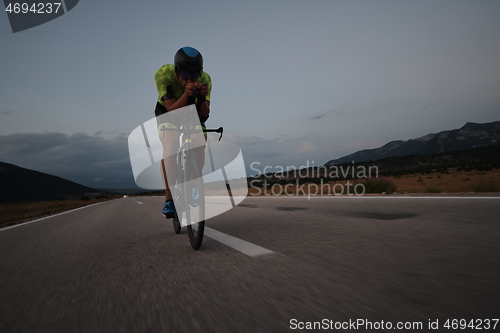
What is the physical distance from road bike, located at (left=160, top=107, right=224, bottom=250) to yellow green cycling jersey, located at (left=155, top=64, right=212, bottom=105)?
407mm

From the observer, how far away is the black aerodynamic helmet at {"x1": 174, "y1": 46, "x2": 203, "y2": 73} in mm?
3762

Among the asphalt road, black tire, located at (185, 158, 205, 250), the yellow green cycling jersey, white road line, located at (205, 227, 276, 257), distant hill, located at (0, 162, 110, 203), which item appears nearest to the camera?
the asphalt road

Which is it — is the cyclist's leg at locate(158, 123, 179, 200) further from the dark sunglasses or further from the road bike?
the dark sunglasses

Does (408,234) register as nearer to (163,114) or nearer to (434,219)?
(434,219)

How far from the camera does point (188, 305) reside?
1.76 meters

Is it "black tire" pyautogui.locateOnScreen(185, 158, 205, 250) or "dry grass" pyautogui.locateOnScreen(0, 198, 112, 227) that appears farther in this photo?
"dry grass" pyautogui.locateOnScreen(0, 198, 112, 227)

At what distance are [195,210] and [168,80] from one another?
5.68 ft

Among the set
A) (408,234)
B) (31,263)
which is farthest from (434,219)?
(31,263)

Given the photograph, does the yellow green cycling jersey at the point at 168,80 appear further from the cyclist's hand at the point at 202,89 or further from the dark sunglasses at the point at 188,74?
→ the cyclist's hand at the point at 202,89

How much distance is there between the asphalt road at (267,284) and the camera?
1.50 m

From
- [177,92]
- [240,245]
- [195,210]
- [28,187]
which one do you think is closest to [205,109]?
[177,92]

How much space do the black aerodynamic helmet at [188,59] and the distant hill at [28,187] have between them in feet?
448

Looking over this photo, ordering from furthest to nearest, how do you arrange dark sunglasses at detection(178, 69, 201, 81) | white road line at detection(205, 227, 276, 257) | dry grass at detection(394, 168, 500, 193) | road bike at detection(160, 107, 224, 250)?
dry grass at detection(394, 168, 500, 193)
dark sunglasses at detection(178, 69, 201, 81)
road bike at detection(160, 107, 224, 250)
white road line at detection(205, 227, 276, 257)

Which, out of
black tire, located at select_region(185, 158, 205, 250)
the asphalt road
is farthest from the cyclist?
the asphalt road
